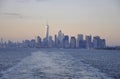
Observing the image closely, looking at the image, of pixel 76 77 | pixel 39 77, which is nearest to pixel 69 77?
pixel 76 77

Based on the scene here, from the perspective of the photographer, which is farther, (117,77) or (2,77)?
(117,77)

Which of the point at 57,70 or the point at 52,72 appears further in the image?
the point at 57,70

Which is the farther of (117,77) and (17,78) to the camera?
(117,77)

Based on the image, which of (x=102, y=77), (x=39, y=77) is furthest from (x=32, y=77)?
(x=102, y=77)

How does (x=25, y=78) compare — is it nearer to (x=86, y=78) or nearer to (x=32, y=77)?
(x=32, y=77)

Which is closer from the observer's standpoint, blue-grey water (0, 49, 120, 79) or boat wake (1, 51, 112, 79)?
boat wake (1, 51, 112, 79)

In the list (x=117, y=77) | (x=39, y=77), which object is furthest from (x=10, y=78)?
(x=117, y=77)

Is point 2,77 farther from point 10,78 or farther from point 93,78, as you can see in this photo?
point 93,78

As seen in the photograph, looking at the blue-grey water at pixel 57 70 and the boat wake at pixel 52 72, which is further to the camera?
the blue-grey water at pixel 57 70
